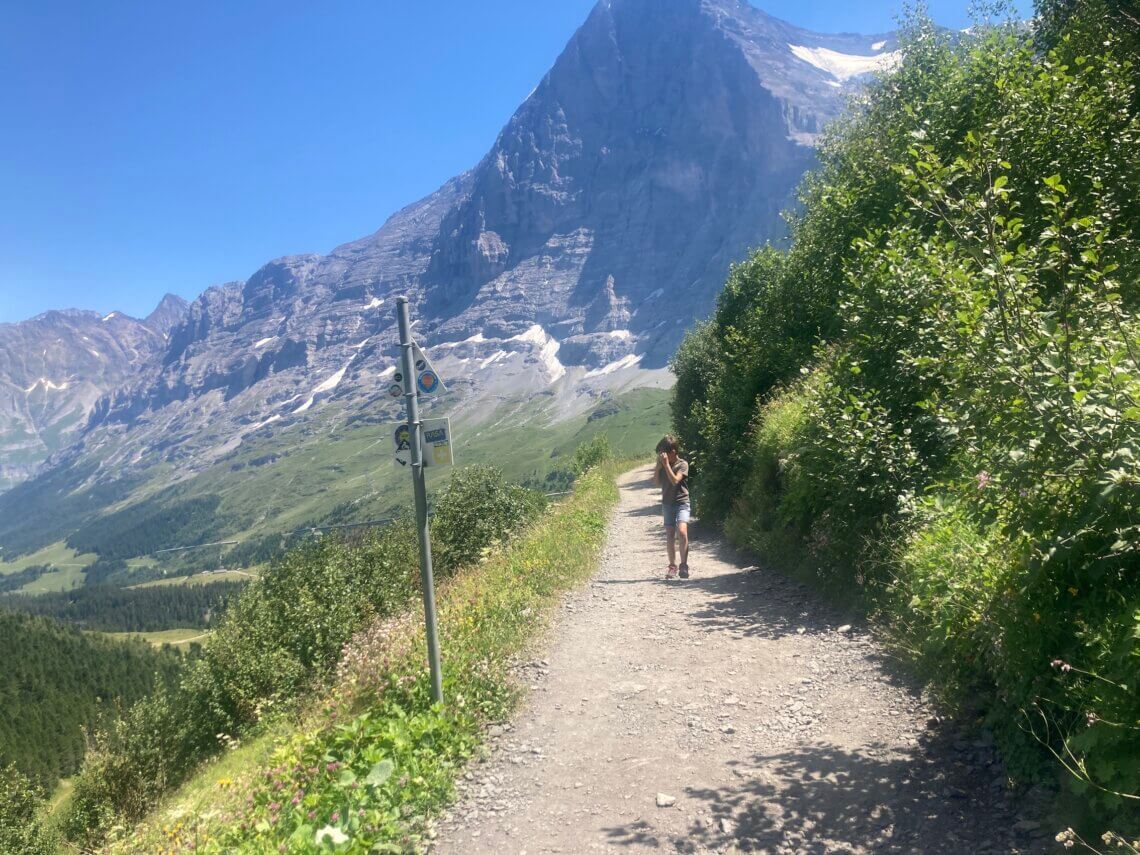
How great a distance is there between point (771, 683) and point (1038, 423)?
16.8ft

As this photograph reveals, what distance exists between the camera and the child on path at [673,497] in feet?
47.3

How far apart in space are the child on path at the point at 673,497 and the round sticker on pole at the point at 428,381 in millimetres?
7526

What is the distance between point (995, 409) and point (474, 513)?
3021 centimetres

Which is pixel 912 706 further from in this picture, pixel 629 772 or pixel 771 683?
pixel 629 772

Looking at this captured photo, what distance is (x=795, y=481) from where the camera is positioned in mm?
12484

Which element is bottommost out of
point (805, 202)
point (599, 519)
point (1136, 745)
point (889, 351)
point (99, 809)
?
point (99, 809)

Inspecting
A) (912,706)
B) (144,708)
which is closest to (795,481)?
(912,706)

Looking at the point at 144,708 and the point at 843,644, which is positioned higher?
the point at 843,644

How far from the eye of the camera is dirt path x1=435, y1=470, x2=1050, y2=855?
5.25 metres

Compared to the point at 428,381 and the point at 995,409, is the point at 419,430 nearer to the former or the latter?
the point at 428,381

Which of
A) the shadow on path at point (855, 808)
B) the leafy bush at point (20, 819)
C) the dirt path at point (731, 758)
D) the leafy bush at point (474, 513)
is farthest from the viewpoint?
the leafy bush at point (20, 819)

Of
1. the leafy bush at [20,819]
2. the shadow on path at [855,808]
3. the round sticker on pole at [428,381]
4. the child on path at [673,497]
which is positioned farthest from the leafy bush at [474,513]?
the leafy bush at [20,819]

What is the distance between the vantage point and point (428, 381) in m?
7.89

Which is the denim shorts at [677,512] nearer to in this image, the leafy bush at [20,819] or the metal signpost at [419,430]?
the metal signpost at [419,430]
